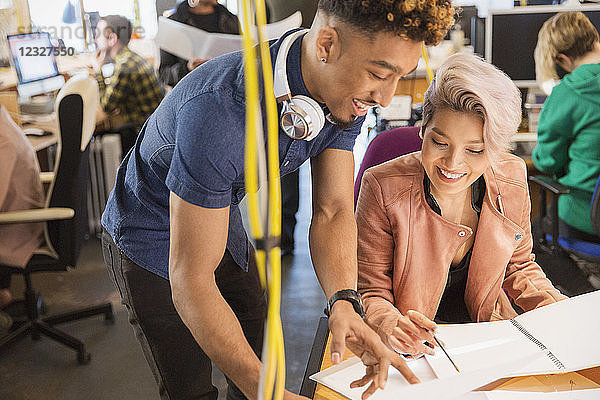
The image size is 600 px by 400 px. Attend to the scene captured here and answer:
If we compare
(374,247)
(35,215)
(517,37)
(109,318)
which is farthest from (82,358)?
(517,37)

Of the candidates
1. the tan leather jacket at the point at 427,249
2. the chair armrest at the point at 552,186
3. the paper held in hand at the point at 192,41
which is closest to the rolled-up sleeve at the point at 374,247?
the tan leather jacket at the point at 427,249

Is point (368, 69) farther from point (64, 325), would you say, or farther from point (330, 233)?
point (64, 325)

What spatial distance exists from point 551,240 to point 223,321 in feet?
6.41

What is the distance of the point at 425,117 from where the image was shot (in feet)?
4.86

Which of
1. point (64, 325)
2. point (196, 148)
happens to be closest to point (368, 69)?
point (196, 148)

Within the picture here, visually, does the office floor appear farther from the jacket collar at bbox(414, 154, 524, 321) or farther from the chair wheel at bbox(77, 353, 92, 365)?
the jacket collar at bbox(414, 154, 524, 321)

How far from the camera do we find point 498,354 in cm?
114

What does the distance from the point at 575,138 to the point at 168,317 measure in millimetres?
1941

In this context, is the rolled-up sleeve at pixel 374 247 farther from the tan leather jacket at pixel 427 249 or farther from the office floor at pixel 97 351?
the office floor at pixel 97 351

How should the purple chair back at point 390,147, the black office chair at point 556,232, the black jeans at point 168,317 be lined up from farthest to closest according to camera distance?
1. the black office chair at point 556,232
2. the purple chair back at point 390,147
3. the black jeans at point 168,317

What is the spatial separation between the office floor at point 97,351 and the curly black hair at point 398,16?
1.77 m

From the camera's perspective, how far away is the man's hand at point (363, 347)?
1.04 m

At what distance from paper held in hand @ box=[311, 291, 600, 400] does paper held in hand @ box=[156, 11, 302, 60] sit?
239 centimetres

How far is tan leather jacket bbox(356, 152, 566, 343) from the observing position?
1.45m
